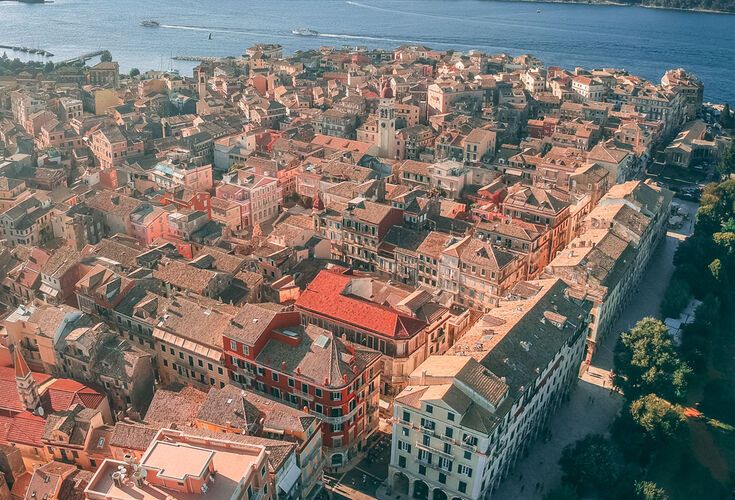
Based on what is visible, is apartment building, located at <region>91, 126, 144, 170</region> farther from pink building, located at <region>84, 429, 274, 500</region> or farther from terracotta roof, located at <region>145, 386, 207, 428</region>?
pink building, located at <region>84, 429, 274, 500</region>

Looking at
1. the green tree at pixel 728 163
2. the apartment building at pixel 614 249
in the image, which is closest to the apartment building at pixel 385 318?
the apartment building at pixel 614 249

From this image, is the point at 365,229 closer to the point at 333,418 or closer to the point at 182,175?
→ the point at 333,418

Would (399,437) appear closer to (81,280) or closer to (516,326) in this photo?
(516,326)

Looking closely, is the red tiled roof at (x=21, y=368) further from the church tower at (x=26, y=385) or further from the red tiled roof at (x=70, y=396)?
the red tiled roof at (x=70, y=396)

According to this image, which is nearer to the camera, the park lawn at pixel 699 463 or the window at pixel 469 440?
the window at pixel 469 440

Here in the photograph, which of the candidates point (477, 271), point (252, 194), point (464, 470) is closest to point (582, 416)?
point (477, 271)
